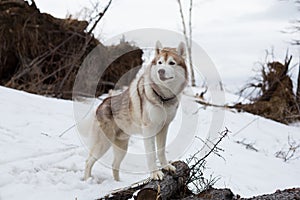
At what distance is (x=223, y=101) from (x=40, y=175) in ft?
21.4

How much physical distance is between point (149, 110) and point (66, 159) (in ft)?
4.96

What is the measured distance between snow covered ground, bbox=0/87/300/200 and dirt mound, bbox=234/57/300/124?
1.42 meters

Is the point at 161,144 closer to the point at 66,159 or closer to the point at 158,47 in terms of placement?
the point at 158,47

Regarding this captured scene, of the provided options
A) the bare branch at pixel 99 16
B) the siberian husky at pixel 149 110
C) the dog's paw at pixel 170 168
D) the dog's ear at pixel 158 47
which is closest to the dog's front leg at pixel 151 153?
the siberian husky at pixel 149 110

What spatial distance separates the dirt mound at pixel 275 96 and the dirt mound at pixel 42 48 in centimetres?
330

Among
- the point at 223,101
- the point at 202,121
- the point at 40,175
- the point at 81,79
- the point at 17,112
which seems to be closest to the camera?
the point at 40,175

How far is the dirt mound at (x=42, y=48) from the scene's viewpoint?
9.66 metres


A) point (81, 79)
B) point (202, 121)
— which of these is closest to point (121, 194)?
point (202, 121)

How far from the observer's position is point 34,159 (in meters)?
4.36

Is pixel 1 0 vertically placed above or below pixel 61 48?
above

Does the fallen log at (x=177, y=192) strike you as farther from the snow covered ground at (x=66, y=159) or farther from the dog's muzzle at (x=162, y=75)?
the dog's muzzle at (x=162, y=75)

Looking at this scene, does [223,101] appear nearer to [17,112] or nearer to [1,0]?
[17,112]

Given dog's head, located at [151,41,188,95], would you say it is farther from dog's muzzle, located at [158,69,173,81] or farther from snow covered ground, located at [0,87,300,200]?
snow covered ground, located at [0,87,300,200]

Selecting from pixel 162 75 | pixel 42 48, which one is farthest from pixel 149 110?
pixel 42 48
